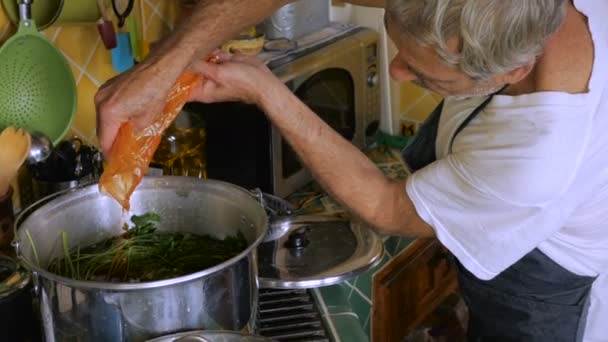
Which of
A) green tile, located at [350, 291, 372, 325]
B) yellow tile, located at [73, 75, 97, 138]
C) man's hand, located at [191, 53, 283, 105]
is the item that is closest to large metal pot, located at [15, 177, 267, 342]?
man's hand, located at [191, 53, 283, 105]

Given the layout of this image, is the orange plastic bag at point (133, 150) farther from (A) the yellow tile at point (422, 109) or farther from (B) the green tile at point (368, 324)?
(A) the yellow tile at point (422, 109)

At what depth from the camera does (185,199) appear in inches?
45.6

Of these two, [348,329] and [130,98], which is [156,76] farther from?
[348,329]

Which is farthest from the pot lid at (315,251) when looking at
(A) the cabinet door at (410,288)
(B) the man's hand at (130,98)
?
(A) the cabinet door at (410,288)

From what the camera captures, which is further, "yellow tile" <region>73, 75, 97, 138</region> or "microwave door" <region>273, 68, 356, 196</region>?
"microwave door" <region>273, 68, 356, 196</region>

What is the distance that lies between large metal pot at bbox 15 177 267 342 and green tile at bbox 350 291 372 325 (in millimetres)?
569

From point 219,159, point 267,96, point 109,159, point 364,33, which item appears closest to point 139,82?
point 109,159

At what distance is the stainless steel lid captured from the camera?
91 cm

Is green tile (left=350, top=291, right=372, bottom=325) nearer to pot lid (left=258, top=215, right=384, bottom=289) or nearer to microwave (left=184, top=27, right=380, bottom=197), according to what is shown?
microwave (left=184, top=27, right=380, bottom=197)

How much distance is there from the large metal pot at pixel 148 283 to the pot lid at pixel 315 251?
0.10 metres

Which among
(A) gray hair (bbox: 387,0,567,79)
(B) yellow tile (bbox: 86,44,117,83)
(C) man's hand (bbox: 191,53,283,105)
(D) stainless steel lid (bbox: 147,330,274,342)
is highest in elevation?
(A) gray hair (bbox: 387,0,567,79)

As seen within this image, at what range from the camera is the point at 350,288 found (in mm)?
1646

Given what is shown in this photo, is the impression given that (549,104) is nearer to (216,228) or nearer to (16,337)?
(216,228)

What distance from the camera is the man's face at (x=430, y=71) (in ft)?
3.35
